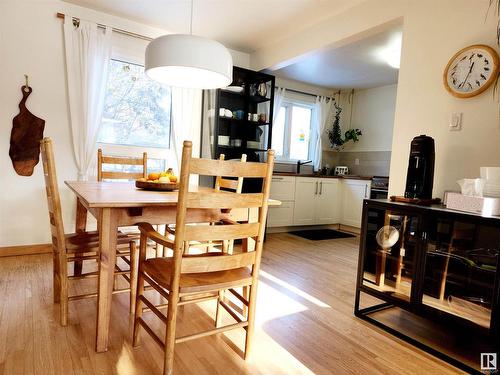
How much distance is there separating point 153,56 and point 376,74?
363cm

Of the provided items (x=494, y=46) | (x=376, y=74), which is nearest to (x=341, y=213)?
(x=376, y=74)

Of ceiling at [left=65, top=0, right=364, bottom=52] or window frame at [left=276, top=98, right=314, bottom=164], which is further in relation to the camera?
window frame at [left=276, top=98, right=314, bottom=164]

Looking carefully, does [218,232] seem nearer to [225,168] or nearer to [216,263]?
[216,263]

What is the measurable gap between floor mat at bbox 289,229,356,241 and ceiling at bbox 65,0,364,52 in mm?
2591

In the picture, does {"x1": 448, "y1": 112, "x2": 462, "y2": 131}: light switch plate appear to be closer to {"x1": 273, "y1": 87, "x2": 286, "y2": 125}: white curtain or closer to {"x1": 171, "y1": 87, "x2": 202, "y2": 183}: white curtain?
{"x1": 171, "y1": 87, "x2": 202, "y2": 183}: white curtain

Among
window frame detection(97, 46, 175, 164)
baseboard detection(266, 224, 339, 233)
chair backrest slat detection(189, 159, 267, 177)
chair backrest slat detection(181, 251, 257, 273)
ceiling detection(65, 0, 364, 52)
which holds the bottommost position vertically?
baseboard detection(266, 224, 339, 233)

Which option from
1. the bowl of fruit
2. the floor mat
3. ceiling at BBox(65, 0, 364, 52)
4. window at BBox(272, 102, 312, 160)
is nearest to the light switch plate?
ceiling at BBox(65, 0, 364, 52)

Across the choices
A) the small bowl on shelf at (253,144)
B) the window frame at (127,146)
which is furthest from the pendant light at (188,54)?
the small bowl on shelf at (253,144)

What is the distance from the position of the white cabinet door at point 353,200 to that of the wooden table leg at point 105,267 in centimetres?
386

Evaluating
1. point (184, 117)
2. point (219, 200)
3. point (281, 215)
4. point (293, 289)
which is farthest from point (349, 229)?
point (219, 200)

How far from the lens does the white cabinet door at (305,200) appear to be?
15.1ft

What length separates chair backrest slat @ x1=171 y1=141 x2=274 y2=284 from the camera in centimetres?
121

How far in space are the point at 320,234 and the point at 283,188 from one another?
0.91 m

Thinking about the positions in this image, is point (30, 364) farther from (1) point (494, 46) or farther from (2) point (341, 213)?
(2) point (341, 213)
